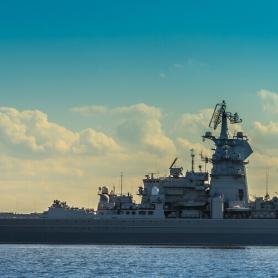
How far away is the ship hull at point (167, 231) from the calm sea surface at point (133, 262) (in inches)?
78.7

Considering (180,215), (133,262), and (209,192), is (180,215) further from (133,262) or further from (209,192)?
(133,262)

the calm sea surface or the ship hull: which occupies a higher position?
the ship hull

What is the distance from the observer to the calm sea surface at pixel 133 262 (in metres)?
59.4

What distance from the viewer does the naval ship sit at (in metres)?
93.8

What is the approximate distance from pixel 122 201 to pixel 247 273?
37.2m

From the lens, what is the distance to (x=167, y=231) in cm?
9375

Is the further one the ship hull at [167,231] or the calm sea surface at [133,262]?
the ship hull at [167,231]

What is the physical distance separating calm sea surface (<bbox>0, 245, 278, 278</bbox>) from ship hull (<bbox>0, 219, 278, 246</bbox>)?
1998 mm

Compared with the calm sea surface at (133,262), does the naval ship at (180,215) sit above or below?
above

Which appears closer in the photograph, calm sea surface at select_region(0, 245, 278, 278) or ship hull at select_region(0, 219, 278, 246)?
calm sea surface at select_region(0, 245, 278, 278)

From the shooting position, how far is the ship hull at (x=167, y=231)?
9356cm

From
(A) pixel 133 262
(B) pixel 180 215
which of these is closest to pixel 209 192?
(B) pixel 180 215

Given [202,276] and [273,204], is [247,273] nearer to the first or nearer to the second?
[202,276]

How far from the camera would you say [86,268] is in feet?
206
